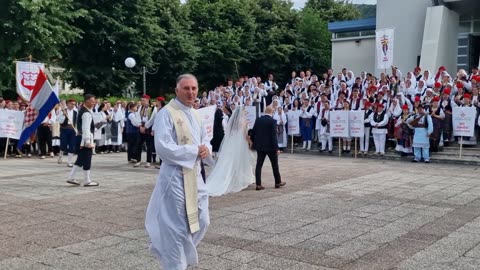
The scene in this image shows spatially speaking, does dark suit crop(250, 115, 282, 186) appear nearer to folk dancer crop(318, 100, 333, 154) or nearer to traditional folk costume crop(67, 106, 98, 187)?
traditional folk costume crop(67, 106, 98, 187)

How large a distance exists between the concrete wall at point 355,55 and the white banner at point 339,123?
41.5 feet

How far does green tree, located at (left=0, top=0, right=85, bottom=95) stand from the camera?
2091cm

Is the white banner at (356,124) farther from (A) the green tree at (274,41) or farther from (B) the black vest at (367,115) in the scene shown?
(A) the green tree at (274,41)

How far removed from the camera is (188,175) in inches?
178

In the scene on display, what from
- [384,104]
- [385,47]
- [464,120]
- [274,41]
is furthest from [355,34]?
[464,120]

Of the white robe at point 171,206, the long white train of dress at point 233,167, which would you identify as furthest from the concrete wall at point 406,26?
the white robe at point 171,206

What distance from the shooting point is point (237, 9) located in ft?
122

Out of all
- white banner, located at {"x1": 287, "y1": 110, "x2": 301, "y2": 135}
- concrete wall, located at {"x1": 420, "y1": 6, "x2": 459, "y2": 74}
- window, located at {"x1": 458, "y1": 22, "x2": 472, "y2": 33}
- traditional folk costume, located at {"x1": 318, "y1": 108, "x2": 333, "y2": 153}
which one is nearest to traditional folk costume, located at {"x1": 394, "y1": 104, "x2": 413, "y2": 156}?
traditional folk costume, located at {"x1": 318, "y1": 108, "x2": 333, "y2": 153}

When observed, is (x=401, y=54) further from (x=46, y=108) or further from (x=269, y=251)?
(x=269, y=251)

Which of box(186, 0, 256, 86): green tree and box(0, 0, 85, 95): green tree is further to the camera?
box(186, 0, 256, 86): green tree

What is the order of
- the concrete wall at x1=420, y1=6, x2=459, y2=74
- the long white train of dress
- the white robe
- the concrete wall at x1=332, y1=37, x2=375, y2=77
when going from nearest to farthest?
the white robe → the long white train of dress → the concrete wall at x1=420, y1=6, x2=459, y2=74 → the concrete wall at x1=332, y1=37, x2=375, y2=77

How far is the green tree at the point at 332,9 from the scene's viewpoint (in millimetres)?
46606

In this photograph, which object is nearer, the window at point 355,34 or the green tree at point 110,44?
the green tree at point 110,44

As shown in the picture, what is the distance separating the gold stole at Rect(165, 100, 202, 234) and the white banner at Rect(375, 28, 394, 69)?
1612 centimetres
